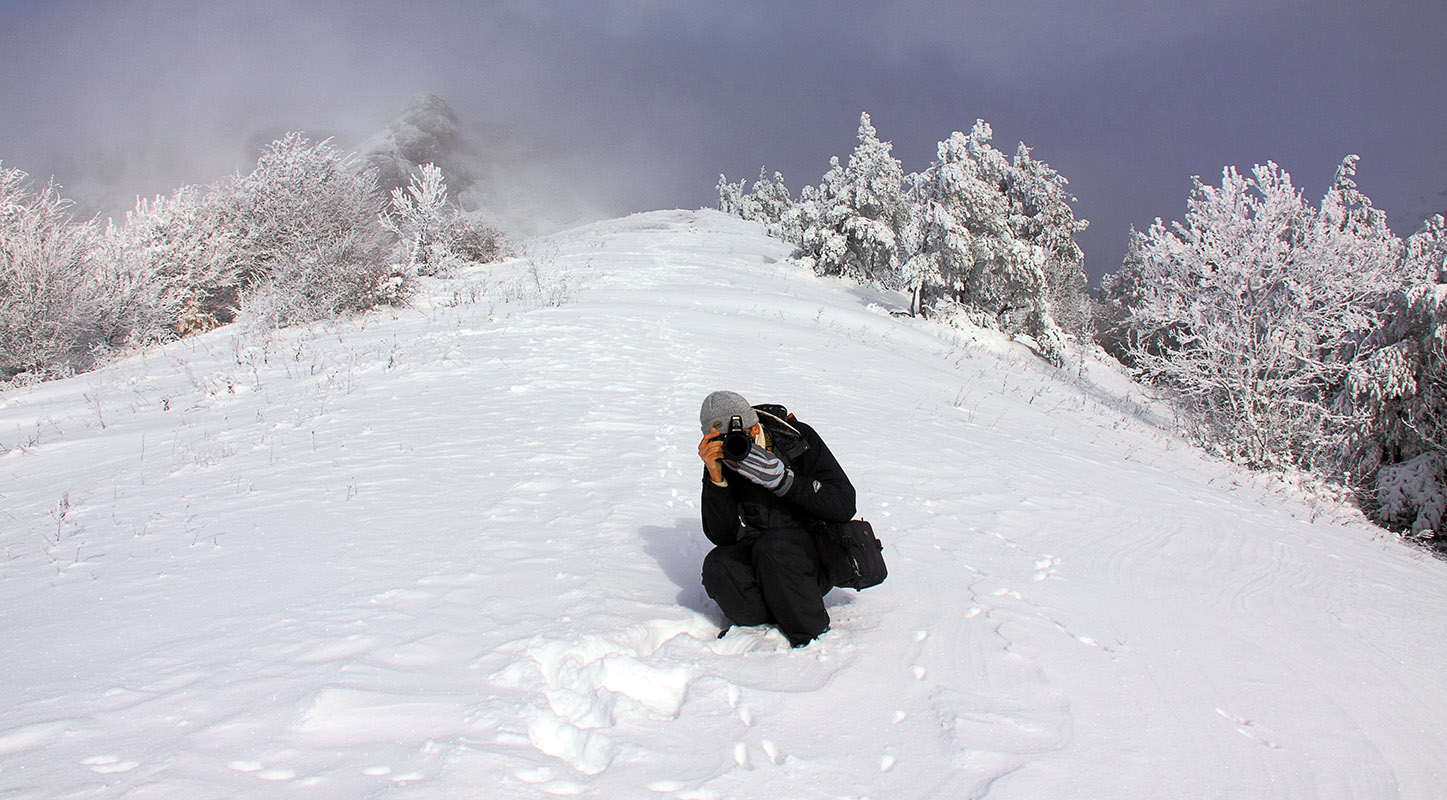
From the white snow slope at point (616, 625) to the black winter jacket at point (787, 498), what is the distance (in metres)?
0.54

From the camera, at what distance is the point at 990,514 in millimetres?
5676

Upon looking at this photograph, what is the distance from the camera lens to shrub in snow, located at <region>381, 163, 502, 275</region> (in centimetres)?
2291

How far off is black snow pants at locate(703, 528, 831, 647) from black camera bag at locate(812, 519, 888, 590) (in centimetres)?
6

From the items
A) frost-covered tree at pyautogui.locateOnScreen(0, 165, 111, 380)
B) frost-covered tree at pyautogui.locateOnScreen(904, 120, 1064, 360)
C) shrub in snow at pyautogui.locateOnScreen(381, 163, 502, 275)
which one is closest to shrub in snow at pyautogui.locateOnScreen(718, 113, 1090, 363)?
frost-covered tree at pyautogui.locateOnScreen(904, 120, 1064, 360)

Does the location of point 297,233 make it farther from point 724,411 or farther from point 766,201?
point 766,201

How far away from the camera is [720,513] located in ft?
11.6

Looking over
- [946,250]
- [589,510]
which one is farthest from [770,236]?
[589,510]

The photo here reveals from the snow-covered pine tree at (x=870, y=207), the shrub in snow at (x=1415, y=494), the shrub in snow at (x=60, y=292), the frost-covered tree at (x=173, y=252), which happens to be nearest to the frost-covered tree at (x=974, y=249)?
the snow-covered pine tree at (x=870, y=207)

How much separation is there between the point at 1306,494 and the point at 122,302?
24351 millimetres

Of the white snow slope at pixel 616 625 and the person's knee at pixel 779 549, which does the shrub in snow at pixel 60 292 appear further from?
the person's knee at pixel 779 549

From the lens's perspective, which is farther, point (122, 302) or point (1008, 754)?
point (122, 302)

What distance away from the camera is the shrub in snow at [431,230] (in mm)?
22906

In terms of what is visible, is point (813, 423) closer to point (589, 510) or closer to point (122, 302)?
point (589, 510)

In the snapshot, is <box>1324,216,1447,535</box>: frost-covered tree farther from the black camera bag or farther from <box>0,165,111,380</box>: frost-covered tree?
<box>0,165,111,380</box>: frost-covered tree
